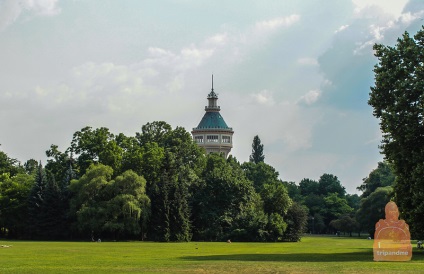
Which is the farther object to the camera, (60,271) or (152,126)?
(152,126)

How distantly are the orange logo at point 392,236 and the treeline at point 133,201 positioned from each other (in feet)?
169

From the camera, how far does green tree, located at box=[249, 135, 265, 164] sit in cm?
17800

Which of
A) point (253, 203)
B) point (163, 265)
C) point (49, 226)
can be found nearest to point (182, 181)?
point (253, 203)

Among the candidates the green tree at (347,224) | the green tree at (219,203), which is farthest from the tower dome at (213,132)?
the green tree at (219,203)

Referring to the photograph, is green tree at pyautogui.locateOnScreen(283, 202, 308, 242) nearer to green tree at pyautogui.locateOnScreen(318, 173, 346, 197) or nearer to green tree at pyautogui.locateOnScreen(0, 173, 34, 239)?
green tree at pyautogui.locateOnScreen(0, 173, 34, 239)

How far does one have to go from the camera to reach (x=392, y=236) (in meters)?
31.7

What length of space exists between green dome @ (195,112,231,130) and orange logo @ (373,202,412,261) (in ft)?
413

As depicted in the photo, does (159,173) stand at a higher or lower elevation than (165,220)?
higher

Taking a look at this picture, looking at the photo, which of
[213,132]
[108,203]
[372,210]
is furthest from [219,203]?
[213,132]

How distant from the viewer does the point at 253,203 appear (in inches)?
3730

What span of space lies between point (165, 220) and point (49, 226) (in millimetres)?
15600

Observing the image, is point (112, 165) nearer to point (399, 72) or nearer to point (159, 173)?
point (159, 173)

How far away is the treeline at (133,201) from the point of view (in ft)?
275

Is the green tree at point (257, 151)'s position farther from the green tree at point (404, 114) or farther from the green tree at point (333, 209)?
the green tree at point (404, 114)
